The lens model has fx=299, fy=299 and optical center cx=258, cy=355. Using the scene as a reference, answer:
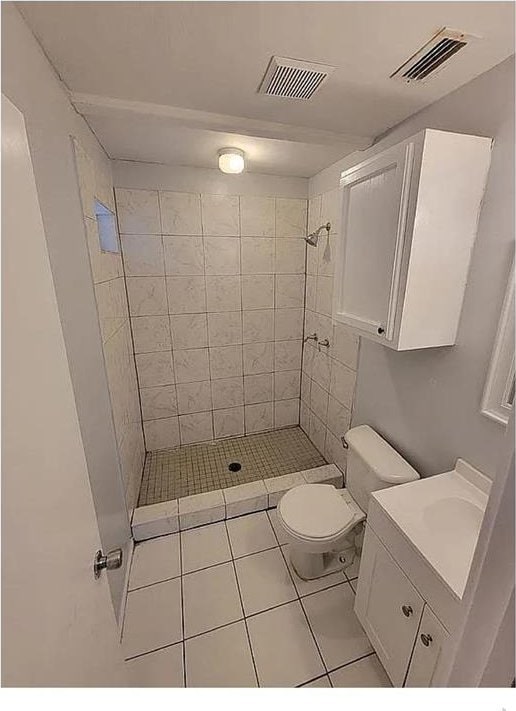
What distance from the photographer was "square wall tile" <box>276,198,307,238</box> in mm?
2312

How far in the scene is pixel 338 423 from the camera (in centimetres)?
215

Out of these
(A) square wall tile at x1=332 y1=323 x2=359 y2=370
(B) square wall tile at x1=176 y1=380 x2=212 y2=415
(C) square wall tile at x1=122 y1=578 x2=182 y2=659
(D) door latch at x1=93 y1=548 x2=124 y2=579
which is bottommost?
(C) square wall tile at x1=122 y1=578 x2=182 y2=659

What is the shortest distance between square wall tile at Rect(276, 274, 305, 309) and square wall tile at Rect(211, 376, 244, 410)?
0.76 m

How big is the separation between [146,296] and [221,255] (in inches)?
25.2

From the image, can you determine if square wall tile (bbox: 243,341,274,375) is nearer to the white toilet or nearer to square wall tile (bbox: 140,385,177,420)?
square wall tile (bbox: 140,385,177,420)

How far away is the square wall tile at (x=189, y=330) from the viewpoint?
7.66 feet

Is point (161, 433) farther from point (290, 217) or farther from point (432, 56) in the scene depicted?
point (432, 56)

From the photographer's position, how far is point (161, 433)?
2.50 metres

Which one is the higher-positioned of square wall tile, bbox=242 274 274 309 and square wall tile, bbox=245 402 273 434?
square wall tile, bbox=242 274 274 309

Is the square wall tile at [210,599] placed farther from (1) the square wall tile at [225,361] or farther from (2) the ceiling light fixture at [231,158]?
(2) the ceiling light fixture at [231,158]

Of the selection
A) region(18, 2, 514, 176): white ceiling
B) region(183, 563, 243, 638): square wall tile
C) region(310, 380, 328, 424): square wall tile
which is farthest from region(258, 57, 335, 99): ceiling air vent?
region(183, 563, 243, 638): square wall tile

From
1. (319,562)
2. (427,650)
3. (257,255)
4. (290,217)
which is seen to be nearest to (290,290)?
(257,255)
